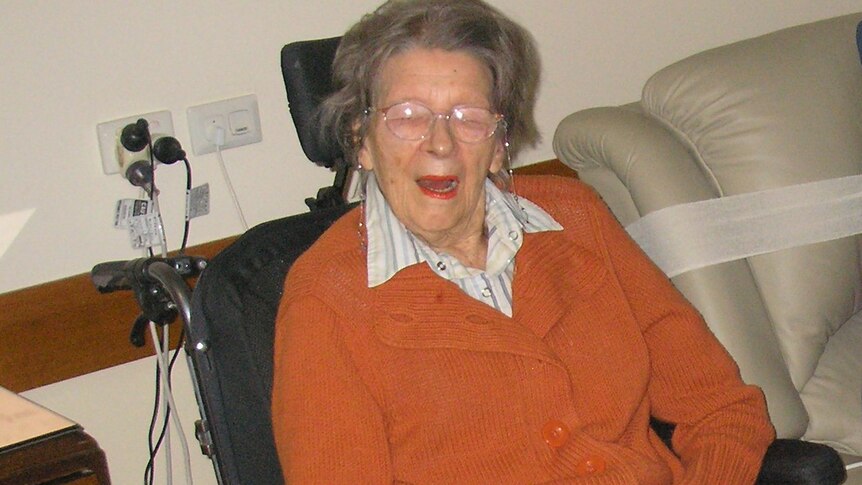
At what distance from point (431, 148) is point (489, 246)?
0.65ft

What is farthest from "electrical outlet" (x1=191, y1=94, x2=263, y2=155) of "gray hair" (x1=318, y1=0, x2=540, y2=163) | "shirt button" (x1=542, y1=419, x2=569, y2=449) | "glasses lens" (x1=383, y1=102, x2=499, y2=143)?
"shirt button" (x1=542, y1=419, x2=569, y2=449)

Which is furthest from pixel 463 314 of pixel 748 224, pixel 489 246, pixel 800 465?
pixel 748 224

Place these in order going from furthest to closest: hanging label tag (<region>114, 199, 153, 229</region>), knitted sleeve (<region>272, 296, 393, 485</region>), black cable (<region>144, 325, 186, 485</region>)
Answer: black cable (<region>144, 325, 186, 485</region>) → hanging label tag (<region>114, 199, 153, 229</region>) → knitted sleeve (<region>272, 296, 393, 485</region>)

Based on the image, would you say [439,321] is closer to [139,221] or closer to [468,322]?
[468,322]

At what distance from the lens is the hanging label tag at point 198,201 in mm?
1947

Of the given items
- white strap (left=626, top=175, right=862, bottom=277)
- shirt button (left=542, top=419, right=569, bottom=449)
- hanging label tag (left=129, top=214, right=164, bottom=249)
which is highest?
hanging label tag (left=129, top=214, right=164, bottom=249)

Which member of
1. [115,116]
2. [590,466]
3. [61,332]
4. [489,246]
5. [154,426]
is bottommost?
[154,426]

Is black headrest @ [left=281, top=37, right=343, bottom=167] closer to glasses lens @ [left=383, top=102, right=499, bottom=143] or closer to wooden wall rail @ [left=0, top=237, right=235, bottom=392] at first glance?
glasses lens @ [left=383, top=102, right=499, bottom=143]

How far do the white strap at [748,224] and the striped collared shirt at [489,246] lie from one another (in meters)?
0.28

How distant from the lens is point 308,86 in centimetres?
159

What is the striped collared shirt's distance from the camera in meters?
1.49

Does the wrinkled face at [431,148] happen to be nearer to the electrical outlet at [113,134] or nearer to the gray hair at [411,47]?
the gray hair at [411,47]

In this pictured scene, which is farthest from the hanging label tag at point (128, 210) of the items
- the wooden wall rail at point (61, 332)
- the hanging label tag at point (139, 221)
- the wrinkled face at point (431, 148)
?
the wrinkled face at point (431, 148)

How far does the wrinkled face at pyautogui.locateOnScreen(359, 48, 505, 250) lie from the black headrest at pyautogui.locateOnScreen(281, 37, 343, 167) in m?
0.09
